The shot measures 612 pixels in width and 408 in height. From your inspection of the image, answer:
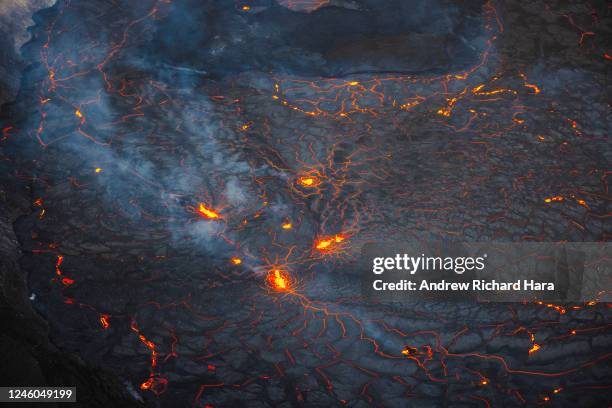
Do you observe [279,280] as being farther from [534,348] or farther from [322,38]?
[322,38]

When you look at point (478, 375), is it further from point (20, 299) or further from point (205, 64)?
point (205, 64)

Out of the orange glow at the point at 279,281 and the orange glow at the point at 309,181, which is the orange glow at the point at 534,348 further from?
the orange glow at the point at 309,181

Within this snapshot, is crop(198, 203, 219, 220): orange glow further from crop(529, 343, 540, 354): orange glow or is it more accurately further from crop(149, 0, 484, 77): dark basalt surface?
crop(529, 343, 540, 354): orange glow

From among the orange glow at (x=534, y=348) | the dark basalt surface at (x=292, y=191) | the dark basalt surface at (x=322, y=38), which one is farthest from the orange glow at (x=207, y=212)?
the orange glow at (x=534, y=348)

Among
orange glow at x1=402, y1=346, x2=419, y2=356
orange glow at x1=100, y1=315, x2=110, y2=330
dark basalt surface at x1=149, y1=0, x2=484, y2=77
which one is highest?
dark basalt surface at x1=149, y1=0, x2=484, y2=77

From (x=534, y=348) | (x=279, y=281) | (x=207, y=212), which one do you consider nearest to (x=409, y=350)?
(x=534, y=348)

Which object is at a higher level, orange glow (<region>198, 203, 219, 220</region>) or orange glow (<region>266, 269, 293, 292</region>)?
orange glow (<region>198, 203, 219, 220</region>)

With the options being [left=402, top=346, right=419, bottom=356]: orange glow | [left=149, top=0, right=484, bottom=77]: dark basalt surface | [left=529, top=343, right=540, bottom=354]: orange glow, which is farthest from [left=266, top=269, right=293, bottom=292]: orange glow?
[left=149, top=0, right=484, bottom=77]: dark basalt surface
